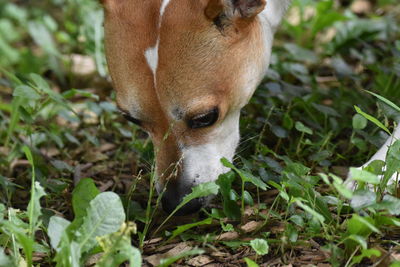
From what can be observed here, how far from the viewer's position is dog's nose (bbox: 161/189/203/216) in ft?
9.43

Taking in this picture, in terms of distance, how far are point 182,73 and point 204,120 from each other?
0.27 metres

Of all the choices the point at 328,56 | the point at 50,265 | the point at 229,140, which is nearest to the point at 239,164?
the point at 229,140

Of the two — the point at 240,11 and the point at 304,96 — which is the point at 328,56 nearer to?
the point at 304,96

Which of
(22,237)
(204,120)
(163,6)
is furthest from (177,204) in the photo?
(163,6)

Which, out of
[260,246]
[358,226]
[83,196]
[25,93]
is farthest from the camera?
[25,93]

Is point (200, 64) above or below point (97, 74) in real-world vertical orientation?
above

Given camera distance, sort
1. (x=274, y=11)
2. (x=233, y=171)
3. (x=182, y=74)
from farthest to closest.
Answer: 1. (x=274, y=11)
2. (x=182, y=74)
3. (x=233, y=171)

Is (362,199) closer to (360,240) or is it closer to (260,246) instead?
(360,240)

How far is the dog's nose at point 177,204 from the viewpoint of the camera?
9.43ft

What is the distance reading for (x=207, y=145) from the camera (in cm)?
310

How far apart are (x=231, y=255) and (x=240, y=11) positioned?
1245 millimetres

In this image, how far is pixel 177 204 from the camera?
2893 millimetres

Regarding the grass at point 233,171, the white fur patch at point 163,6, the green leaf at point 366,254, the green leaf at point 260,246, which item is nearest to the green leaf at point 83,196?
the grass at point 233,171

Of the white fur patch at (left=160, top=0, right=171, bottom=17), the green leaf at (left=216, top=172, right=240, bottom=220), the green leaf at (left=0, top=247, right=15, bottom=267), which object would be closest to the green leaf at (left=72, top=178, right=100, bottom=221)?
the green leaf at (left=0, top=247, right=15, bottom=267)
